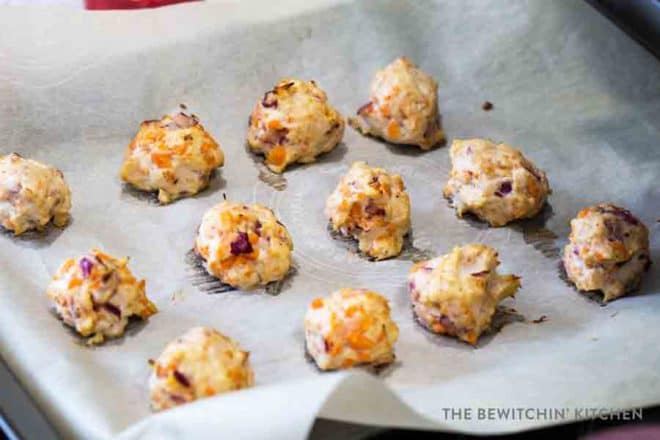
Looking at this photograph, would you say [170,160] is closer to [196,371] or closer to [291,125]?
[291,125]

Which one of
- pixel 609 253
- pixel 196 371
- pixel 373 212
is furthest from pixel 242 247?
pixel 609 253

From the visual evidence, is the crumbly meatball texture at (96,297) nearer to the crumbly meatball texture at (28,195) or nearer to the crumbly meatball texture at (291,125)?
the crumbly meatball texture at (28,195)

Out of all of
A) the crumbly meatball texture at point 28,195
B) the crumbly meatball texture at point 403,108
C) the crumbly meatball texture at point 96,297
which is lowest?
the crumbly meatball texture at point 96,297

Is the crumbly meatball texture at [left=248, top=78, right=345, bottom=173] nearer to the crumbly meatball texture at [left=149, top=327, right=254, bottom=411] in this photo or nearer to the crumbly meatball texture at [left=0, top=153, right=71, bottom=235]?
the crumbly meatball texture at [left=0, top=153, right=71, bottom=235]

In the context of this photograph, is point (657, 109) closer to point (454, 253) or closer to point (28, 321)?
point (454, 253)

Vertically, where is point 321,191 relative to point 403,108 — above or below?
below

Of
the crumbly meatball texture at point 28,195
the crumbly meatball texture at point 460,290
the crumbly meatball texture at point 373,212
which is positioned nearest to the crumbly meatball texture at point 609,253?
the crumbly meatball texture at point 460,290
